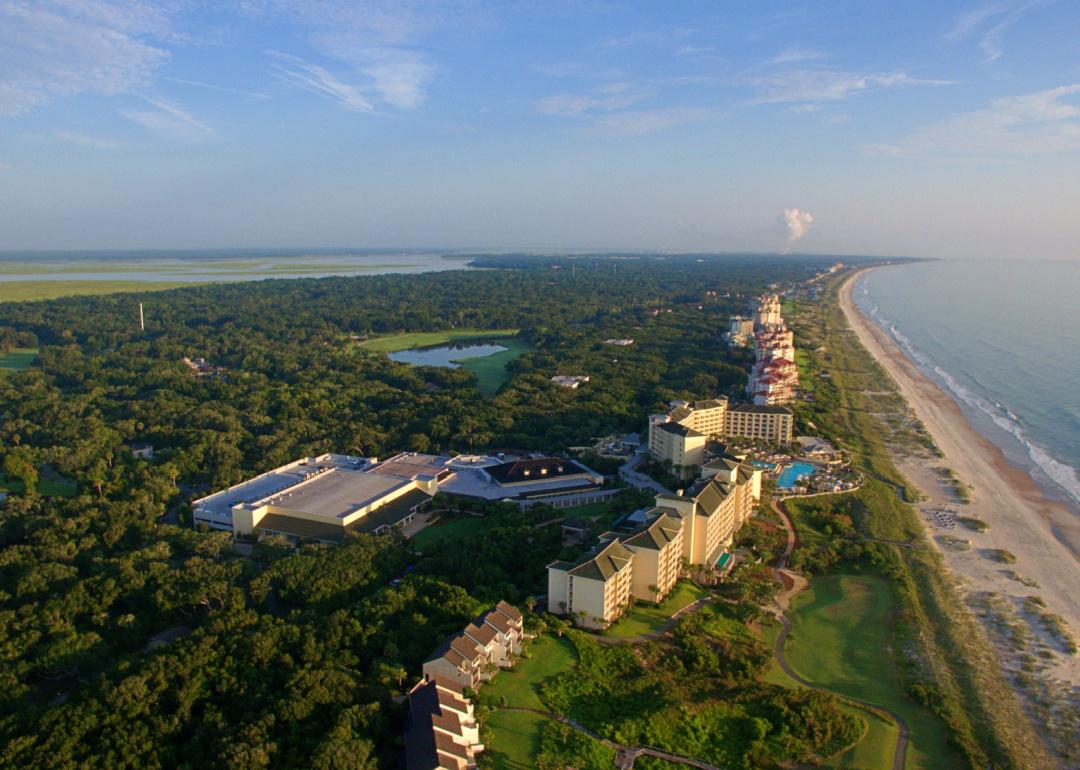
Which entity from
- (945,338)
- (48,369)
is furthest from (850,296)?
(48,369)

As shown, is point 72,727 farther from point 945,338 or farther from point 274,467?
point 945,338

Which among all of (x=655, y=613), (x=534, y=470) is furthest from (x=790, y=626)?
(x=534, y=470)

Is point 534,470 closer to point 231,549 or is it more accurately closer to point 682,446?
point 682,446

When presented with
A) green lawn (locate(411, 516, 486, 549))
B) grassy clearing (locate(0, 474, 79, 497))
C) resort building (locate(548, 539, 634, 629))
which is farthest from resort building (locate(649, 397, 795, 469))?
grassy clearing (locate(0, 474, 79, 497))

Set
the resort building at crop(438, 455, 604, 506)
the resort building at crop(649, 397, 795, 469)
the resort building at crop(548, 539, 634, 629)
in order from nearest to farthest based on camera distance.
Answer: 1. the resort building at crop(548, 539, 634, 629)
2. the resort building at crop(438, 455, 604, 506)
3. the resort building at crop(649, 397, 795, 469)

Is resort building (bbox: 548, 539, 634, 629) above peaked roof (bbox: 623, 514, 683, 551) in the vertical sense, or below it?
below

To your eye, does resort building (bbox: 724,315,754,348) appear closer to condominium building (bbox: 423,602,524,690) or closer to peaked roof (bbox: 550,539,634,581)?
peaked roof (bbox: 550,539,634,581)

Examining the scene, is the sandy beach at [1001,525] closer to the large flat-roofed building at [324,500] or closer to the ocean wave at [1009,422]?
the ocean wave at [1009,422]
